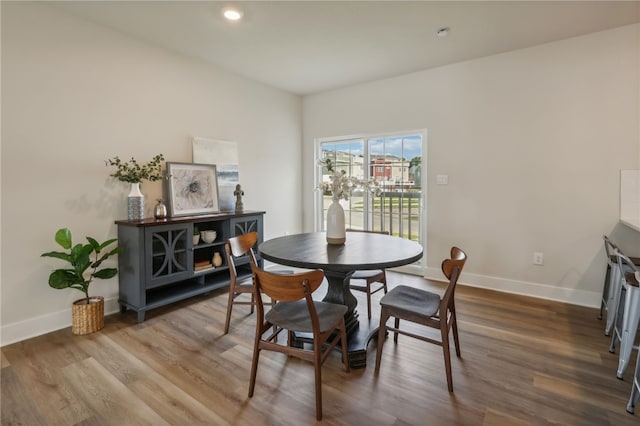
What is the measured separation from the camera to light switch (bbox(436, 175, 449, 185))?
152 inches

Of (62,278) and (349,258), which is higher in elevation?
(349,258)

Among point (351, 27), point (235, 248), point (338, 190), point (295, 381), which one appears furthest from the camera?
point (351, 27)

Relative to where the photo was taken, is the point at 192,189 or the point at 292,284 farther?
the point at 192,189

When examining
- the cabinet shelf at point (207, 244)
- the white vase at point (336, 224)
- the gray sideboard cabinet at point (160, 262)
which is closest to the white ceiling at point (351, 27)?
the white vase at point (336, 224)

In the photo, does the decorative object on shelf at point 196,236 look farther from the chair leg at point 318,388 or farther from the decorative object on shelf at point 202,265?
the chair leg at point 318,388

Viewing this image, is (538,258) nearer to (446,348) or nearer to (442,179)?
(442,179)

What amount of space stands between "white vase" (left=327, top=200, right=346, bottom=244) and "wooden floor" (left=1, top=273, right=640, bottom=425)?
2.83ft

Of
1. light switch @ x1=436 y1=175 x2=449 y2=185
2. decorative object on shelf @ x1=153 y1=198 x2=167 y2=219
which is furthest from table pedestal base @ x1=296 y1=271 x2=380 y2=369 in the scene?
light switch @ x1=436 y1=175 x2=449 y2=185

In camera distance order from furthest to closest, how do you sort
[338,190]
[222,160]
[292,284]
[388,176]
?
[388,176] → [222,160] → [338,190] → [292,284]

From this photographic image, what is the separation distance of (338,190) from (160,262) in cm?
179

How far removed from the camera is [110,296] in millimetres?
2947

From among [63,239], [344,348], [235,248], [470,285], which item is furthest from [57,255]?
[470,285]

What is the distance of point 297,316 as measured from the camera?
6.08 ft

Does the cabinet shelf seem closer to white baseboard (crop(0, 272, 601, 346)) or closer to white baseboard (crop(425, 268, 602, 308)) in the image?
white baseboard (crop(0, 272, 601, 346))
